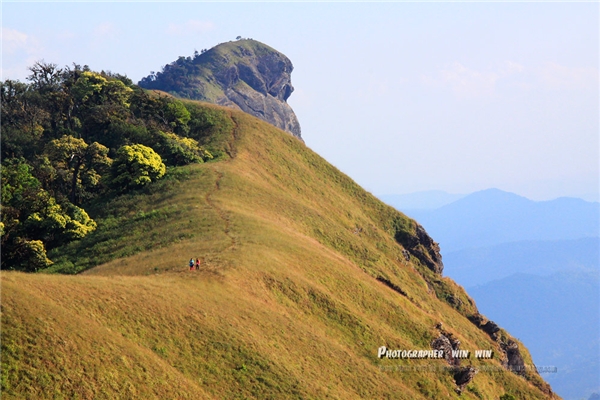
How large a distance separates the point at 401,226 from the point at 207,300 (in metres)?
60.4

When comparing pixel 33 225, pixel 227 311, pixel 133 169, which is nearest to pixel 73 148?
pixel 133 169

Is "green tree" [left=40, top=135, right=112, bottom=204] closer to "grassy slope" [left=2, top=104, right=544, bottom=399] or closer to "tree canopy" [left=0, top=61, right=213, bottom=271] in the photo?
"tree canopy" [left=0, top=61, right=213, bottom=271]

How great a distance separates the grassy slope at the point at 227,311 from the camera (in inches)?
1232

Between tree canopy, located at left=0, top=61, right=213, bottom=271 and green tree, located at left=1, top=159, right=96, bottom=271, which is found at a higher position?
tree canopy, located at left=0, top=61, right=213, bottom=271

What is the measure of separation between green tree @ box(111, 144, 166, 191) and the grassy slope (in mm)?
3884

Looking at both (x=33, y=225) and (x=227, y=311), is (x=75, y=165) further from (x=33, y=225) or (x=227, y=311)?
(x=227, y=311)

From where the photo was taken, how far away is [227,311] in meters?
42.0

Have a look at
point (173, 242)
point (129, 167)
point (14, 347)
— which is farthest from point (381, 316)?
point (129, 167)

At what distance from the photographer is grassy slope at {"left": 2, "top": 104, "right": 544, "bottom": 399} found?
3128 cm

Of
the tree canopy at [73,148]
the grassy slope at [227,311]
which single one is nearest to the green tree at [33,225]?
the tree canopy at [73,148]

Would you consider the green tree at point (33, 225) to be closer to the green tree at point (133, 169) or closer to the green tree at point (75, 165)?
the green tree at point (75, 165)

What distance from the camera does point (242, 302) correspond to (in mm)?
44312

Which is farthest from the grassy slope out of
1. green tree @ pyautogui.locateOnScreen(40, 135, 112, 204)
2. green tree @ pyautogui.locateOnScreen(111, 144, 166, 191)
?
green tree @ pyautogui.locateOnScreen(40, 135, 112, 204)

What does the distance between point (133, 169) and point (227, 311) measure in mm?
40845
